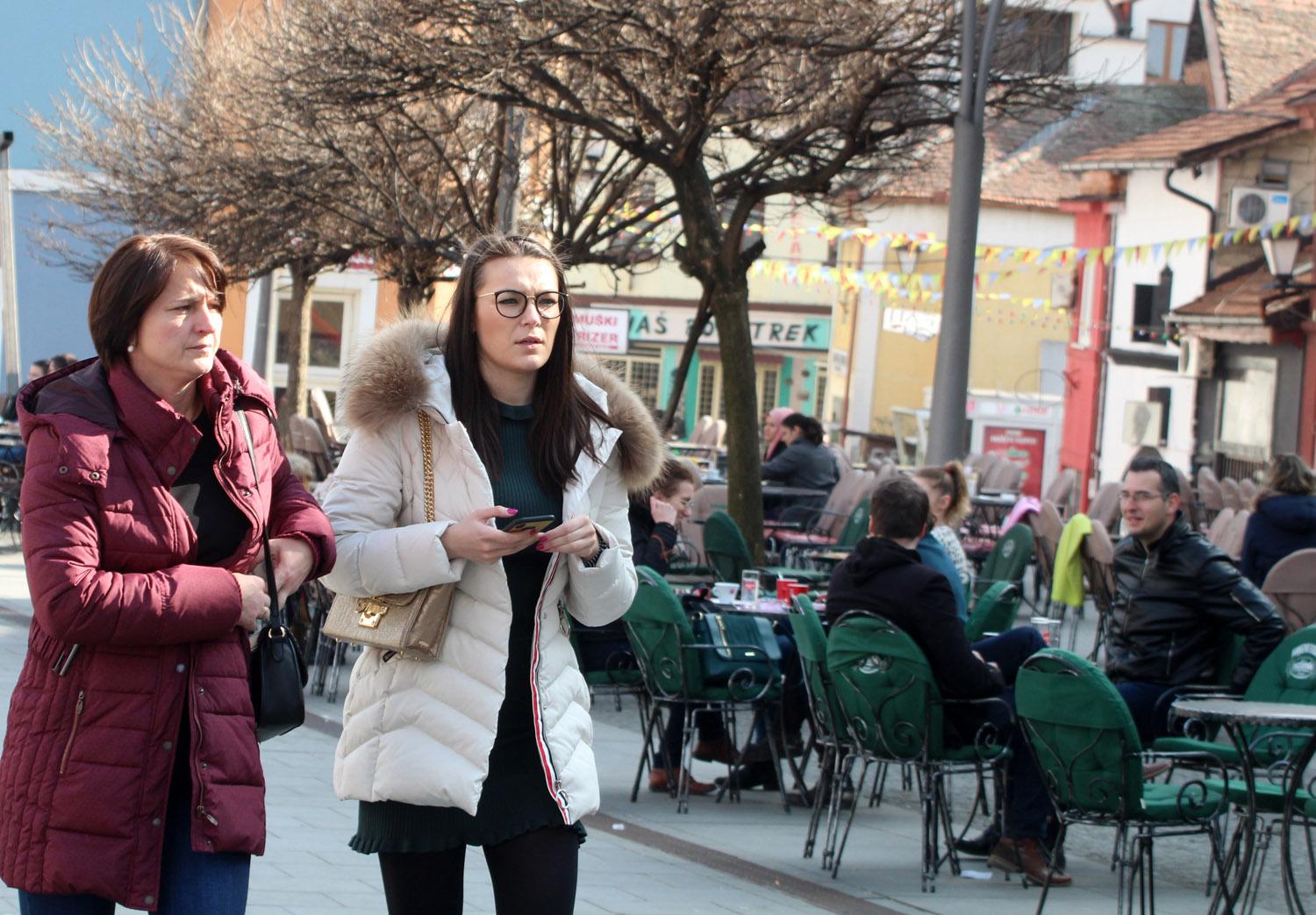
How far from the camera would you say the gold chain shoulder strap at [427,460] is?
12.1 ft

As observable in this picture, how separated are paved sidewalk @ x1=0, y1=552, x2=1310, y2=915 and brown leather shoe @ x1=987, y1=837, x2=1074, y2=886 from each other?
6 centimetres

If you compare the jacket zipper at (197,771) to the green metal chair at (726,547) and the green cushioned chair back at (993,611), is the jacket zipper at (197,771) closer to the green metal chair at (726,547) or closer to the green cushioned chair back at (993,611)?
the green cushioned chair back at (993,611)

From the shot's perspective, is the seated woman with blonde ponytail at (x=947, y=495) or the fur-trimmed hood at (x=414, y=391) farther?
the seated woman with blonde ponytail at (x=947, y=495)

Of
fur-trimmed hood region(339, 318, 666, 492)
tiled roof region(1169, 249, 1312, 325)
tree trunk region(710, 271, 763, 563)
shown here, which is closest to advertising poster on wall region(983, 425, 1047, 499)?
tiled roof region(1169, 249, 1312, 325)

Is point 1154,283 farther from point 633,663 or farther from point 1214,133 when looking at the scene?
point 633,663

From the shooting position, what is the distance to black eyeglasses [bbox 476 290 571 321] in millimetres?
3754

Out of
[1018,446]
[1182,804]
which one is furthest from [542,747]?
[1018,446]

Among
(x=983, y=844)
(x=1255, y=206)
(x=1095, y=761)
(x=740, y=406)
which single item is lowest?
(x=983, y=844)

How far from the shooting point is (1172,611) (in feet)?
25.4

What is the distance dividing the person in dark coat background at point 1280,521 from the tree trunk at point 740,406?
334 centimetres

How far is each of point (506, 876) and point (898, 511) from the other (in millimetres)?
3977

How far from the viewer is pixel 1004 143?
48.8m

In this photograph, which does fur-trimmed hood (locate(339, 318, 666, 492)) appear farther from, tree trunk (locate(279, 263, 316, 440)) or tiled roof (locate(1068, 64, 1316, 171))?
tiled roof (locate(1068, 64, 1316, 171))

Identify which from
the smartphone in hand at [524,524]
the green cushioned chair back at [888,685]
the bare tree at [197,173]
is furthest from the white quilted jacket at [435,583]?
the bare tree at [197,173]
